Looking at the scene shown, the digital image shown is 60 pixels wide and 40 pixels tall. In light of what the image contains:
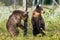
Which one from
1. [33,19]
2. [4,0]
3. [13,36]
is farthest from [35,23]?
[4,0]

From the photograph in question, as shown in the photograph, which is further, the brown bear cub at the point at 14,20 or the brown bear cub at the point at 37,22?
the brown bear cub at the point at 37,22

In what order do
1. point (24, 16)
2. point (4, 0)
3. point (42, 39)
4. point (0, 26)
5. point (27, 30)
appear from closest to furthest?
point (42, 39) → point (24, 16) → point (27, 30) → point (0, 26) → point (4, 0)

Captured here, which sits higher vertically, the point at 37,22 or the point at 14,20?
the point at 14,20

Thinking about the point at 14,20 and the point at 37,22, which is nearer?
the point at 14,20

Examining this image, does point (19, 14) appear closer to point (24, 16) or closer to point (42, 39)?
point (24, 16)

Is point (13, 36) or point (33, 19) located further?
point (33, 19)

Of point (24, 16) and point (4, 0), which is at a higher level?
point (24, 16)

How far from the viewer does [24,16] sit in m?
8.75

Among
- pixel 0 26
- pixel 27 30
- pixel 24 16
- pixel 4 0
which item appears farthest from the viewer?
pixel 4 0

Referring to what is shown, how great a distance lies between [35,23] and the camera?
9.21 m

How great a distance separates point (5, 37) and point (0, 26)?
6.46 ft

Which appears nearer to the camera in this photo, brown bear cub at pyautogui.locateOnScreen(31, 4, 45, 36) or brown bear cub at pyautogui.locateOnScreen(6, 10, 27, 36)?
brown bear cub at pyautogui.locateOnScreen(6, 10, 27, 36)

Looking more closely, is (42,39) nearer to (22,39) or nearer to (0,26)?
(22,39)

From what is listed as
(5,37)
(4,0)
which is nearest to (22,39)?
(5,37)
